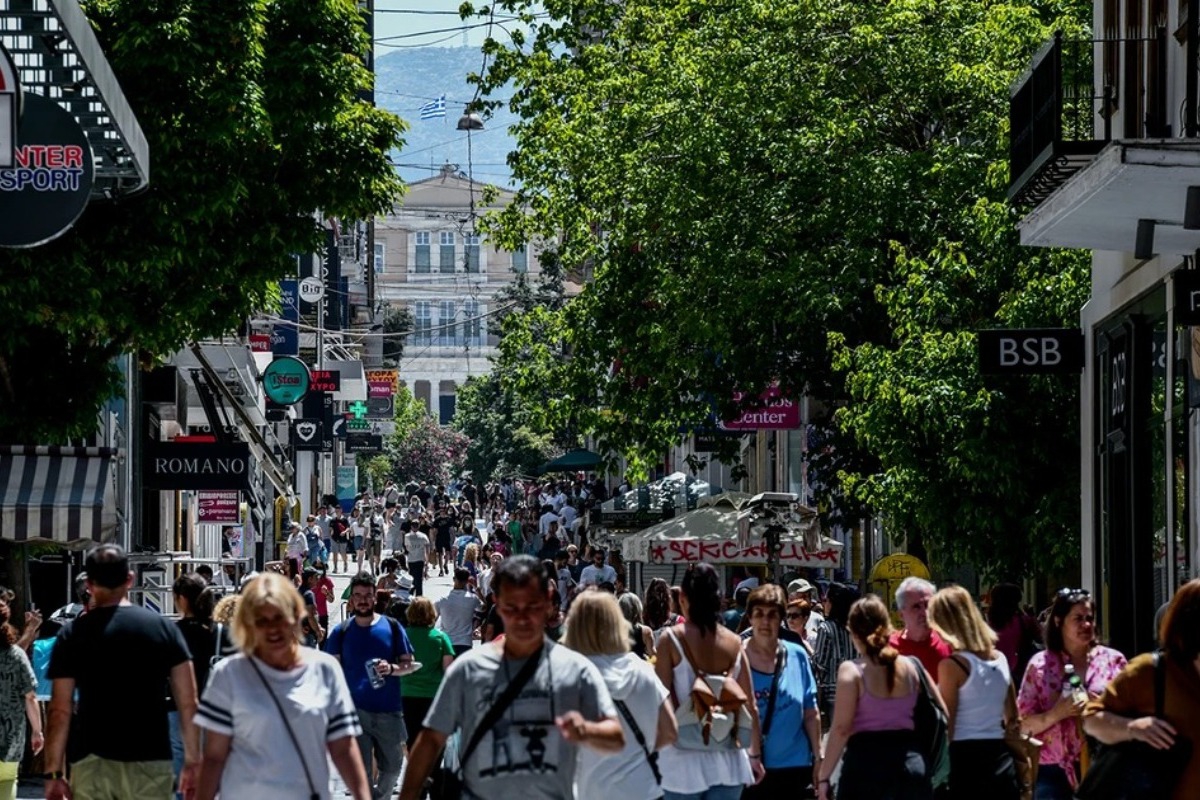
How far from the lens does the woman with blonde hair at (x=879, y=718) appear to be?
400 inches

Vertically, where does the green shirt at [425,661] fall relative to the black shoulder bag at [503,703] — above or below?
below

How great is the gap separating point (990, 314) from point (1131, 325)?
546 cm

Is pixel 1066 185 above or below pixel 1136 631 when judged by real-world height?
above

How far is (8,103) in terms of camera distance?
1346cm

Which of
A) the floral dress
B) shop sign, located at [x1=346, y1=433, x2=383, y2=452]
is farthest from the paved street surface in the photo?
shop sign, located at [x1=346, y1=433, x2=383, y2=452]

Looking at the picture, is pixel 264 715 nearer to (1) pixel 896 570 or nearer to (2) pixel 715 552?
(1) pixel 896 570

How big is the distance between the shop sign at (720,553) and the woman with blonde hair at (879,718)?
15567 millimetres

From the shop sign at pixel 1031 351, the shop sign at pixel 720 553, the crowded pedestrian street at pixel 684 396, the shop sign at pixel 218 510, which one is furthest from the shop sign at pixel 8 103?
the shop sign at pixel 218 510

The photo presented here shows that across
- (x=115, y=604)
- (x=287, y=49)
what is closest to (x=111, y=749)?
(x=115, y=604)

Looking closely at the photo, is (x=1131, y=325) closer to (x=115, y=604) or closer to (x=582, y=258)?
(x=115, y=604)

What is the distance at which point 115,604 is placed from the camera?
Result: 9516 millimetres

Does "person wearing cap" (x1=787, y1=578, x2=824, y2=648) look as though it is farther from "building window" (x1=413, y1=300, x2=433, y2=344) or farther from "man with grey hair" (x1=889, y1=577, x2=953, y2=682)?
"building window" (x1=413, y1=300, x2=433, y2=344)

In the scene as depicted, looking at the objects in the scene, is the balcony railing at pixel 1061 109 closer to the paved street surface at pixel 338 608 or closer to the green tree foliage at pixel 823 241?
the green tree foliage at pixel 823 241

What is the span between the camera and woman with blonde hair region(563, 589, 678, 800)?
9.02 metres
